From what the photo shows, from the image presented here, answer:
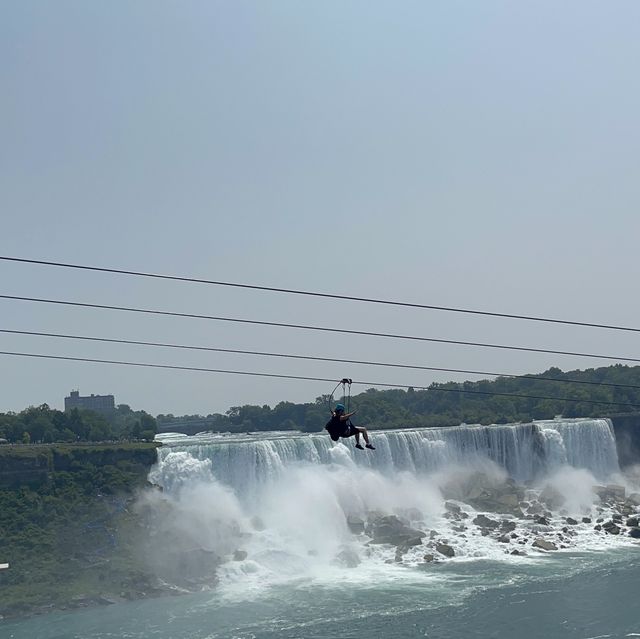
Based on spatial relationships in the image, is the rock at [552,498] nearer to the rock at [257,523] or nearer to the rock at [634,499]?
the rock at [634,499]

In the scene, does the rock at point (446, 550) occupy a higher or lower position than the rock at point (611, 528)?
higher

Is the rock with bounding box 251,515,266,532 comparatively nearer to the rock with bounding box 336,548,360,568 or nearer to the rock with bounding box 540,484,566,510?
the rock with bounding box 336,548,360,568

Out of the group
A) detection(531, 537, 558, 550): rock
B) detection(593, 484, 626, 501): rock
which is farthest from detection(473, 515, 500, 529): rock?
detection(593, 484, 626, 501): rock

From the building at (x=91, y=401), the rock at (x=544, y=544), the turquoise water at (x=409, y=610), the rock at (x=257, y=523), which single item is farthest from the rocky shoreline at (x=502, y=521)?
the building at (x=91, y=401)

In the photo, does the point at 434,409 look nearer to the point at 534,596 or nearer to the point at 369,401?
the point at 369,401

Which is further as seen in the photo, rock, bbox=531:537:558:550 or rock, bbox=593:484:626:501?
rock, bbox=593:484:626:501

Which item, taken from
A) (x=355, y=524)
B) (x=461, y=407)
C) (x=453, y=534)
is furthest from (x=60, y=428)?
(x=461, y=407)
